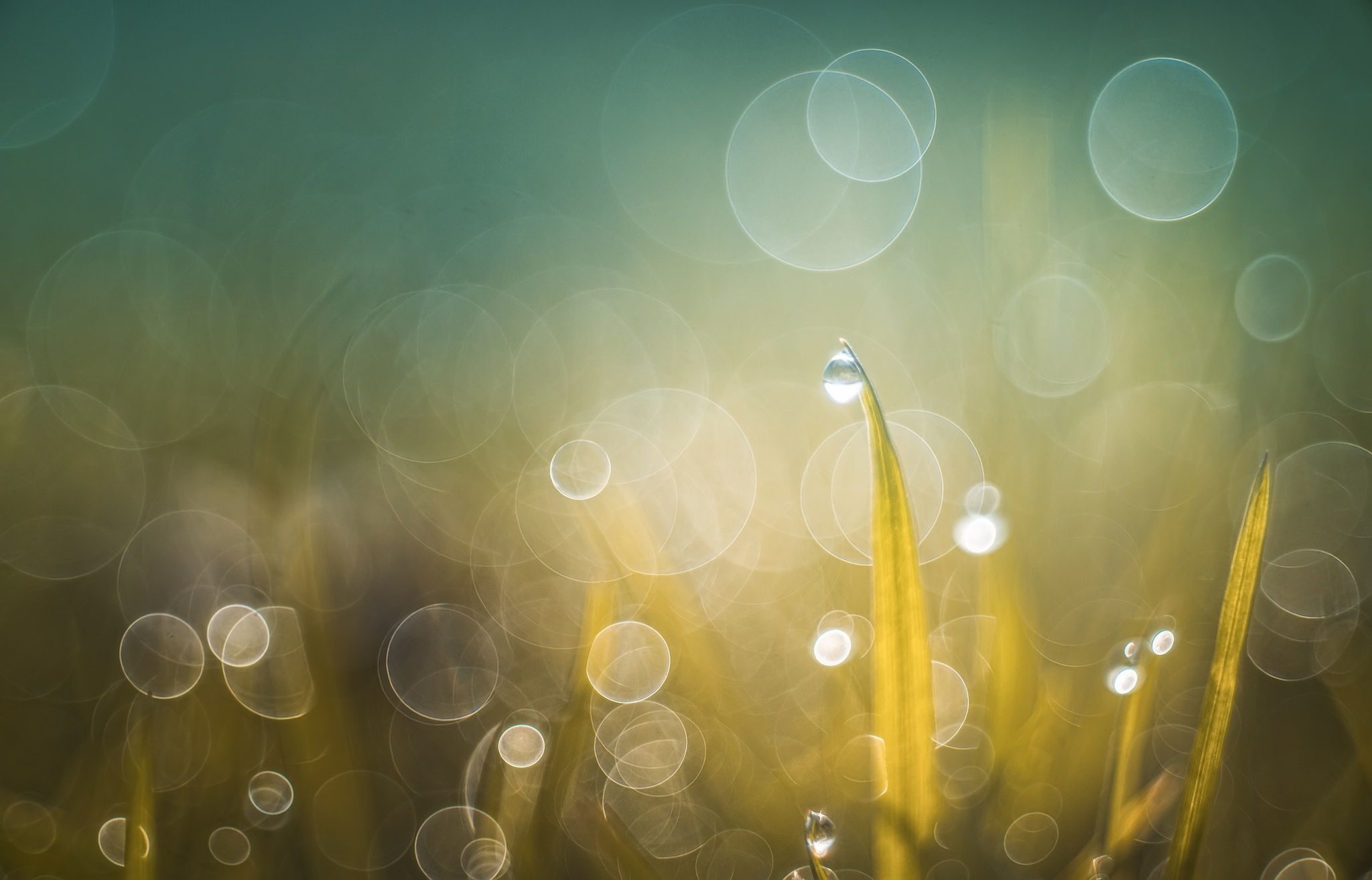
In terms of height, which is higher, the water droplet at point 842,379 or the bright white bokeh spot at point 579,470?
the water droplet at point 842,379

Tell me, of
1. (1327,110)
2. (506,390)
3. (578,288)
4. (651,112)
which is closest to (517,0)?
(651,112)

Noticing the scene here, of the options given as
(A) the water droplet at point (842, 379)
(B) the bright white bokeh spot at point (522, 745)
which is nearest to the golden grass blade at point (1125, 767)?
(A) the water droplet at point (842, 379)

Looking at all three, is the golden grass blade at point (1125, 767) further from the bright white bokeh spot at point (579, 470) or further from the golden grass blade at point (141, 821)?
the golden grass blade at point (141, 821)

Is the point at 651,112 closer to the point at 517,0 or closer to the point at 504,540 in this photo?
the point at 517,0

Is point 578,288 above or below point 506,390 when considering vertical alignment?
above

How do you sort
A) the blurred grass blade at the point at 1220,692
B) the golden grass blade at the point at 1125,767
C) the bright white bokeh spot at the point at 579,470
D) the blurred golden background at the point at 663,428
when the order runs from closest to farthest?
1. the blurred grass blade at the point at 1220,692
2. the golden grass blade at the point at 1125,767
3. the blurred golden background at the point at 663,428
4. the bright white bokeh spot at the point at 579,470

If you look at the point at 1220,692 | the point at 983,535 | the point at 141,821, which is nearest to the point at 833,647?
the point at 983,535
